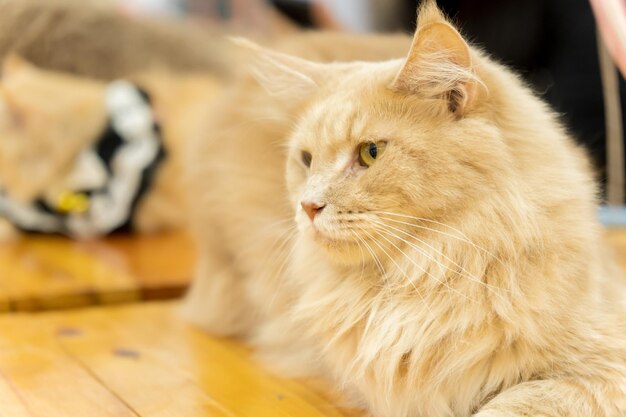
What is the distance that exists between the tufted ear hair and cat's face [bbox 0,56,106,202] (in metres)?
2.01

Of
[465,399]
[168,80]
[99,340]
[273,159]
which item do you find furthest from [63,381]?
[168,80]

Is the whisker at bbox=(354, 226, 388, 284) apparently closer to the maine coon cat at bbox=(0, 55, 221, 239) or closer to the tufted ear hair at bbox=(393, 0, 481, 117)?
the tufted ear hair at bbox=(393, 0, 481, 117)

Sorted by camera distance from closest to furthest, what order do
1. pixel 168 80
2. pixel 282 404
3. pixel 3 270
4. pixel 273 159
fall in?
1. pixel 282 404
2. pixel 273 159
3. pixel 3 270
4. pixel 168 80

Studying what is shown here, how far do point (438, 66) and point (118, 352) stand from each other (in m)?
1.01

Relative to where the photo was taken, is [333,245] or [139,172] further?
[139,172]

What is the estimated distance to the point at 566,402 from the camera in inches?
42.9

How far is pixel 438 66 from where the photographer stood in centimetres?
114

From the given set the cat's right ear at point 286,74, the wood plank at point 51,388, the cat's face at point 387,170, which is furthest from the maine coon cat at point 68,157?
the cat's face at point 387,170

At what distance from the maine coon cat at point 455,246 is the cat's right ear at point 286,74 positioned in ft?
0.43

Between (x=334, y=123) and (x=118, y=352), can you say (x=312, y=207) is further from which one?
(x=118, y=352)

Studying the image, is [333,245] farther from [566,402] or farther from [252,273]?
[252,273]

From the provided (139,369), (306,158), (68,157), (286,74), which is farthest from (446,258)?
(68,157)

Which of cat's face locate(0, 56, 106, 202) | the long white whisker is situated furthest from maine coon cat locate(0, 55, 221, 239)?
the long white whisker

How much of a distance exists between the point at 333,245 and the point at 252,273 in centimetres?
54
